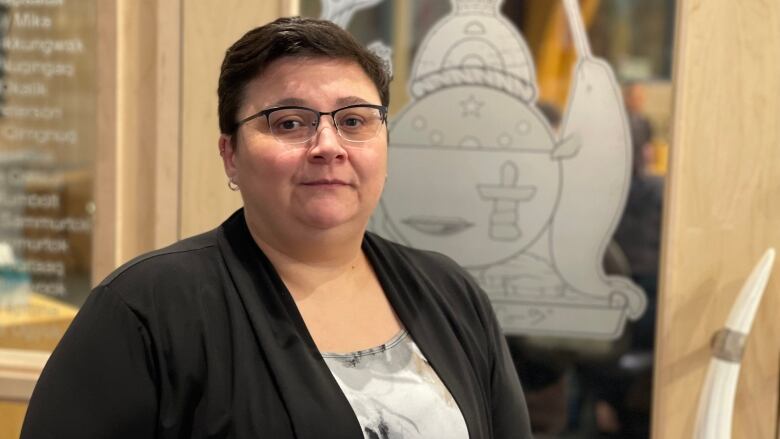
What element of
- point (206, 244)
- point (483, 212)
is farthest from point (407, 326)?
point (483, 212)

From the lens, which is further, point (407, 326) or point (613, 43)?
point (613, 43)

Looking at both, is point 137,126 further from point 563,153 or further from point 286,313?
point 286,313

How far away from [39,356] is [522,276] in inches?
45.6

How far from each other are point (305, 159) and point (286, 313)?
203 millimetres

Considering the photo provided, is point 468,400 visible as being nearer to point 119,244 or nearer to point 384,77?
point 384,77

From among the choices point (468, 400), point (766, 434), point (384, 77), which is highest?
point (384, 77)

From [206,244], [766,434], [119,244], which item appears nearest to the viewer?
[206,244]

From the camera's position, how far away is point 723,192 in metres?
2.09

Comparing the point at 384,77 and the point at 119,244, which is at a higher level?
the point at 384,77

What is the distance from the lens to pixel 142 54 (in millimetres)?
2250

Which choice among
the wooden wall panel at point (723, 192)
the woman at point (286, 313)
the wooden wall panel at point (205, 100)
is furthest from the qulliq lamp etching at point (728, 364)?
the wooden wall panel at point (205, 100)

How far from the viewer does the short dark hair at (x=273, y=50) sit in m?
1.32

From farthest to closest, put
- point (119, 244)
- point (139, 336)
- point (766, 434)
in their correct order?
point (119, 244) → point (766, 434) → point (139, 336)

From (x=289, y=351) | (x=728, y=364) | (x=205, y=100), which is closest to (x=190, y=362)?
(x=289, y=351)
